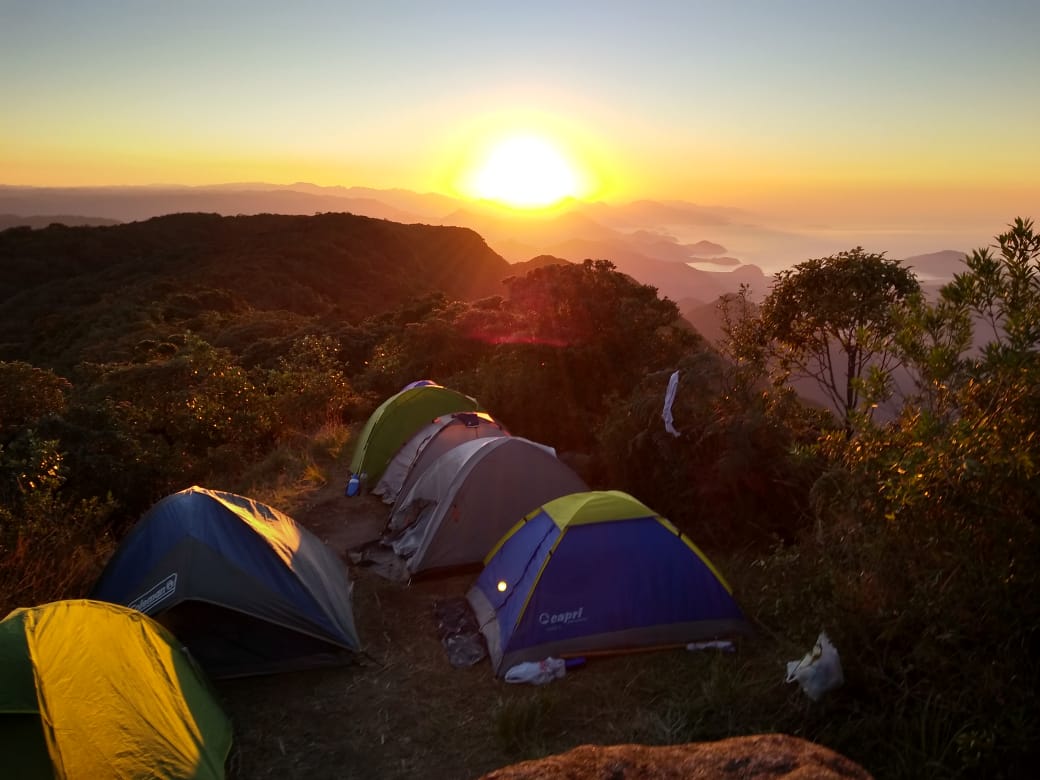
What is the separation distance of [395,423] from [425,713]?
615 centimetres

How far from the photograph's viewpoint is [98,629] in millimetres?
4531

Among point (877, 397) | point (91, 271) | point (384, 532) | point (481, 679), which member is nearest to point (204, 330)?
point (91, 271)

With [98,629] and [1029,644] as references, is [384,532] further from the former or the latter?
[1029,644]

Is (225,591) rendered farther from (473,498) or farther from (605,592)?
(605,592)

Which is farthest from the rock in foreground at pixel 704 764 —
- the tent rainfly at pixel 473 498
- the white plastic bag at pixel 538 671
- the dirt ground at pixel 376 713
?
the tent rainfly at pixel 473 498

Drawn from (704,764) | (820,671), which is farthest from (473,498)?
(704,764)

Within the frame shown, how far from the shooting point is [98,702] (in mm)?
3963

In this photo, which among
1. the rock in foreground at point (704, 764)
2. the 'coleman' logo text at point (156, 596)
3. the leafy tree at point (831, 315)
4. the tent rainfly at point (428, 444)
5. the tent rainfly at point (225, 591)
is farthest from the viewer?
the tent rainfly at point (428, 444)

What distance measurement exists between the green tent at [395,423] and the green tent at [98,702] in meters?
5.84

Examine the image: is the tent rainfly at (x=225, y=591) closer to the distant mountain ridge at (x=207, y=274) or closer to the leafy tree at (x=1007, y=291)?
the leafy tree at (x=1007, y=291)

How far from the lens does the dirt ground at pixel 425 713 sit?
493 cm

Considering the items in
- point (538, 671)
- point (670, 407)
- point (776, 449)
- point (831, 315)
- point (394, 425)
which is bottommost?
point (538, 671)

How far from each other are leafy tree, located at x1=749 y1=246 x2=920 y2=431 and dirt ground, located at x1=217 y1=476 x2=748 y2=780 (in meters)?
3.69

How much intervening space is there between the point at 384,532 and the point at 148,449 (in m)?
5.35
